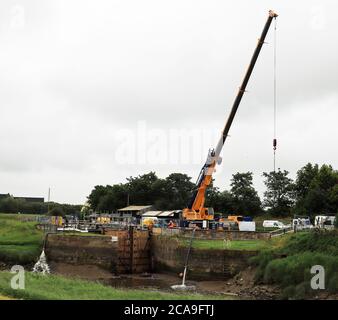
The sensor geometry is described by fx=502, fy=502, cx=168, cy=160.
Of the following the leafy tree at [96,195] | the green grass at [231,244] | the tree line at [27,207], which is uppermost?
the leafy tree at [96,195]

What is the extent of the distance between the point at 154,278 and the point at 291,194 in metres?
60.9

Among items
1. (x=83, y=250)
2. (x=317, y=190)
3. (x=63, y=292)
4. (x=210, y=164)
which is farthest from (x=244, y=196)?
(x=63, y=292)

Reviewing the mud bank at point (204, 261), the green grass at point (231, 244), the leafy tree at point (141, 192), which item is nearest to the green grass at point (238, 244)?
the green grass at point (231, 244)

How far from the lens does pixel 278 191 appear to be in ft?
351

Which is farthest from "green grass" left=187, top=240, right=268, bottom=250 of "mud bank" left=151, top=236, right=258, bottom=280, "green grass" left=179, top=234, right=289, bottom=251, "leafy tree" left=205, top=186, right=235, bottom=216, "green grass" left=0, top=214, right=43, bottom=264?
"leafy tree" left=205, top=186, right=235, bottom=216

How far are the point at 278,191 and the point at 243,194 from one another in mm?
7595

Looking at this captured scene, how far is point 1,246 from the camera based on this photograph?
57156mm

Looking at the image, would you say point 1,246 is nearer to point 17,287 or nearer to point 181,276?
point 181,276

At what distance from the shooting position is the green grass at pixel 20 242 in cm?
5441

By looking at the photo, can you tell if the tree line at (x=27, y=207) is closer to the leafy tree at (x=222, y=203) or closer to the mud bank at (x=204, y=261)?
the leafy tree at (x=222, y=203)

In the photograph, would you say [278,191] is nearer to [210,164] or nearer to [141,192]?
[141,192]

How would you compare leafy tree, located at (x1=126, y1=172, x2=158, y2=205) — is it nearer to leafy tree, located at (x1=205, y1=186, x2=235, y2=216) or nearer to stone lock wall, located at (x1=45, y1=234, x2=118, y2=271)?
leafy tree, located at (x1=205, y1=186, x2=235, y2=216)

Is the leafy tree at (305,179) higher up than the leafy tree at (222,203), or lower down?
higher up

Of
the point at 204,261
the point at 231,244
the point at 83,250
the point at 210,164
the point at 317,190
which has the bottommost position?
the point at 204,261
